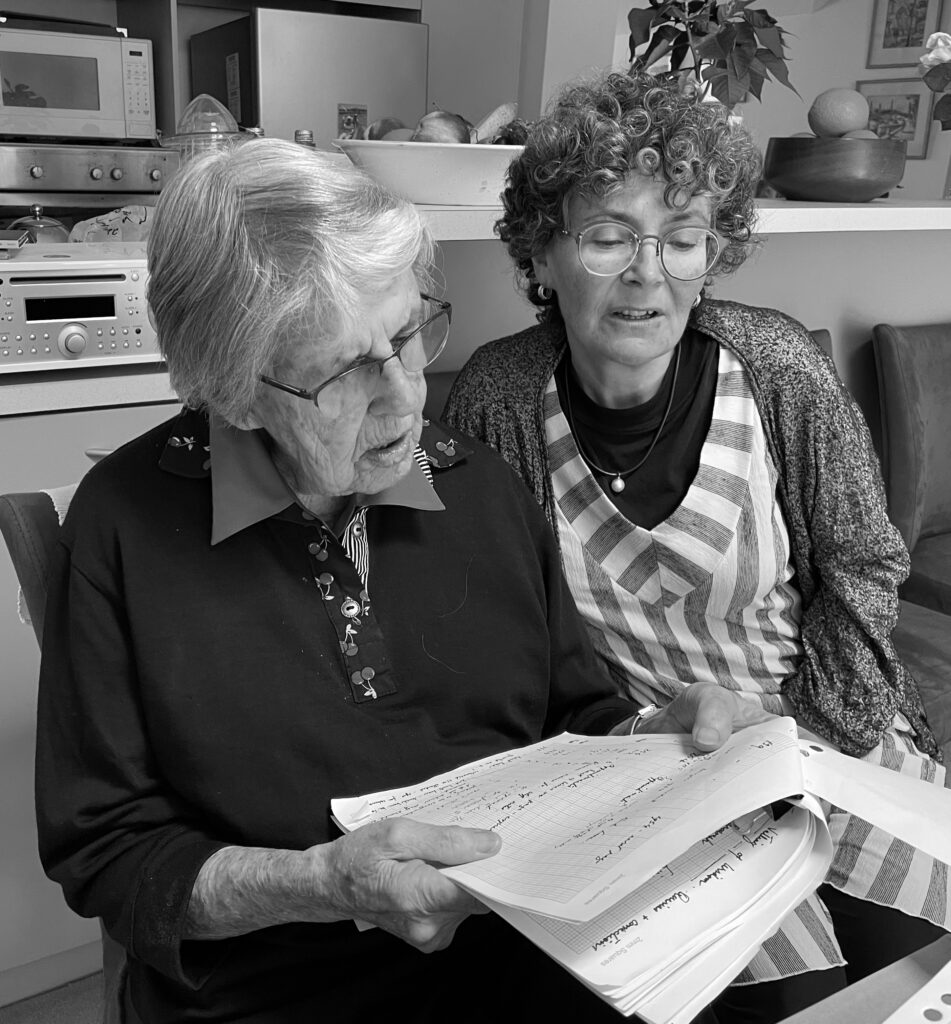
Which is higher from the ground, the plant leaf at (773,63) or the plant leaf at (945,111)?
the plant leaf at (773,63)

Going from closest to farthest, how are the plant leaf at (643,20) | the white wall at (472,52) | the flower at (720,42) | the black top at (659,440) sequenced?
the black top at (659,440) < the flower at (720,42) < the plant leaf at (643,20) < the white wall at (472,52)

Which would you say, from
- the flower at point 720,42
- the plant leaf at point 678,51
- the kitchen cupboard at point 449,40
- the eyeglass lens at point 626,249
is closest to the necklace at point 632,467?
the eyeglass lens at point 626,249

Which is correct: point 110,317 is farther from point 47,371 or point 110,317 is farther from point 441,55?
point 441,55

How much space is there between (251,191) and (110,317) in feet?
1.63

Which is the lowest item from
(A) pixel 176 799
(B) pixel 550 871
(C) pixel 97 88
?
(A) pixel 176 799

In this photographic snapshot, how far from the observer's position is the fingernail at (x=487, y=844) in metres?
0.78

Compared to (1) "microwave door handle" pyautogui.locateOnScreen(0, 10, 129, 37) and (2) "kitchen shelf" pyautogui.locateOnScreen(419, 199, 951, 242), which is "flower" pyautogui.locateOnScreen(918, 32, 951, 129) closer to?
(2) "kitchen shelf" pyautogui.locateOnScreen(419, 199, 951, 242)

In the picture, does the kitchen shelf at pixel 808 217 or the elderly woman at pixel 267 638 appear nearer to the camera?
the elderly woman at pixel 267 638

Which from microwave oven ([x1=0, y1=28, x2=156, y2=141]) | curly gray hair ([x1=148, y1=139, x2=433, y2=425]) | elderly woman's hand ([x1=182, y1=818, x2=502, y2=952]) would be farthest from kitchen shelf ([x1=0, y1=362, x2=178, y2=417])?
microwave oven ([x1=0, y1=28, x2=156, y2=141])

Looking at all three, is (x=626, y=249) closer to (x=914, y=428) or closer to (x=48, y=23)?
(x=914, y=428)

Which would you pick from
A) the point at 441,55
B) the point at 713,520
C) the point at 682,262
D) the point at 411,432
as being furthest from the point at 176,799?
the point at 441,55

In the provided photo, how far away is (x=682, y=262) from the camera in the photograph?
1283mm

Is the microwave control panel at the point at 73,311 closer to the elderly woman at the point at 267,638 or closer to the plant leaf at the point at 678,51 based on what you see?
the elderly woman at the point at 267,638

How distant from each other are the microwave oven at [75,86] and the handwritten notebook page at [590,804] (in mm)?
3084
